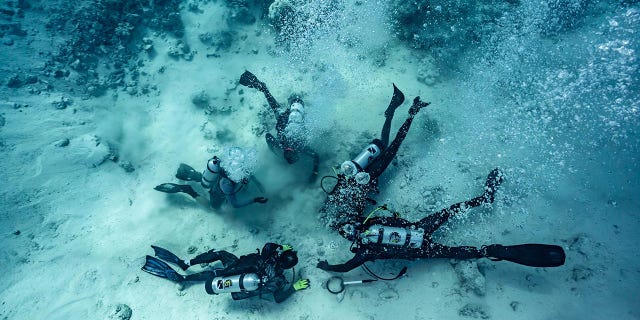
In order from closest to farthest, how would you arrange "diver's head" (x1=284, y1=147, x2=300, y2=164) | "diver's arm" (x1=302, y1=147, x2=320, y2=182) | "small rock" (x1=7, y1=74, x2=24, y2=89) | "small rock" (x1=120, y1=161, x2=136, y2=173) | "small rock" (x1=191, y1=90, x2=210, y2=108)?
"diver's head" (x1=284, y1=147, x2=300, y2=164), "diver's arm" (x1=302, y1=147, x2=320, y2=182), "small rock" (x1=120, y1=161, x2=136, y2=173), "small rock" (x1=7, y1=74, x2=24, y2=89), "small rock" (x1=191, y1=90, x2=210, y2=108)

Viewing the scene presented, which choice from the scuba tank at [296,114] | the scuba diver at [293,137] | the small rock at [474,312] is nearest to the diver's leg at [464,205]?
the small rock at [474,312]

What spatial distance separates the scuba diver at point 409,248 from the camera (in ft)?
16.0

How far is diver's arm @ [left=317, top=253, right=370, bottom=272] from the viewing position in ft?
16.4

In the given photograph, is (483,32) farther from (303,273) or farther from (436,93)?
(303,273)

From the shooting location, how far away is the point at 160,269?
5641 millimetres

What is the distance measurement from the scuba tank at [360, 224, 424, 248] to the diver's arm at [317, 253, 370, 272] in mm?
291

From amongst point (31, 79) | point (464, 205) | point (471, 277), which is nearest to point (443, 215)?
point (464, 205)

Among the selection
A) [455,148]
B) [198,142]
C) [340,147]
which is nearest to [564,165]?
[455,148]

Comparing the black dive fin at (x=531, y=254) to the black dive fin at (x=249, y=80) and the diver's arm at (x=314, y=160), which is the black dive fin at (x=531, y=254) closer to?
the diver's arm at (x=314, y=160)

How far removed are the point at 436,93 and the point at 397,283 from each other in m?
5.17

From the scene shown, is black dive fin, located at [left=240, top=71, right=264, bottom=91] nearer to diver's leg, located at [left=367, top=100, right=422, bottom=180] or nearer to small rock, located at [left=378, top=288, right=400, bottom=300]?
diver's leg, located at [left=367, top=100, right=422, bottom=180]

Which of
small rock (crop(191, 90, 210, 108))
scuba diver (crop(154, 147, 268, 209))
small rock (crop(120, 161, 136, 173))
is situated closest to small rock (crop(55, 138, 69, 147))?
small rock (crop(120, 161, 136, 173))

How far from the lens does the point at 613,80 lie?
313 inches

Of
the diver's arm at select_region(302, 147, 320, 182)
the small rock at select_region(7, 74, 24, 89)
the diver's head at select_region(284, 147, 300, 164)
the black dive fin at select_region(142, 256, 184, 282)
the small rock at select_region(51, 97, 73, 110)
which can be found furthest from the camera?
the small rock at select_region(51, 97, 73, 110)
